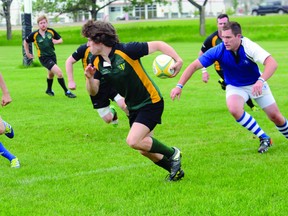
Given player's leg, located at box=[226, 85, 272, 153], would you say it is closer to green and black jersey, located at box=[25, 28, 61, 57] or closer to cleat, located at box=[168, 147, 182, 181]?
cleat, located at box=[168, 147, 182, 181]

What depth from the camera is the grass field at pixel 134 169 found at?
5836 millimetres

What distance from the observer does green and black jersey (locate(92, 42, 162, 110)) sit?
6523mm

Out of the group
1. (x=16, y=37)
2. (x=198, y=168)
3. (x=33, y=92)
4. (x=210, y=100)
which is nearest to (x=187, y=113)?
(x=210, y=100)

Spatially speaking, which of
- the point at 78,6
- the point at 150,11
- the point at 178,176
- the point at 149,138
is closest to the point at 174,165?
the point at 178,176

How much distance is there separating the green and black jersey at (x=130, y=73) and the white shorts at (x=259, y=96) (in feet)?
6.43

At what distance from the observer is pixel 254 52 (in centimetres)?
770

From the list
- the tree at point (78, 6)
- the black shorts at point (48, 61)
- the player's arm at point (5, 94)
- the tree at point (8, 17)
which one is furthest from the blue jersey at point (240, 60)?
the tree at point (78, 6)

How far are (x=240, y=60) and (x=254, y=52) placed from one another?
0.29 meters

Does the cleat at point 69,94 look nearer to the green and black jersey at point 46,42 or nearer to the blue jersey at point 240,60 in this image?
the green and black jersey at point 46,42

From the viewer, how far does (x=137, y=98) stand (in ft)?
22.0

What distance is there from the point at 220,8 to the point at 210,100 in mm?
106098

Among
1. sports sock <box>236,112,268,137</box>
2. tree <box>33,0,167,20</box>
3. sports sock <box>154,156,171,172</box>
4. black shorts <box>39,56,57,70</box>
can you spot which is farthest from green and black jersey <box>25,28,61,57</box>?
tree <box>33,0,167,20</box>

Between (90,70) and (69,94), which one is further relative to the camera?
(69,94)

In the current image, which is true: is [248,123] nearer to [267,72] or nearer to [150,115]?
[267,72]
